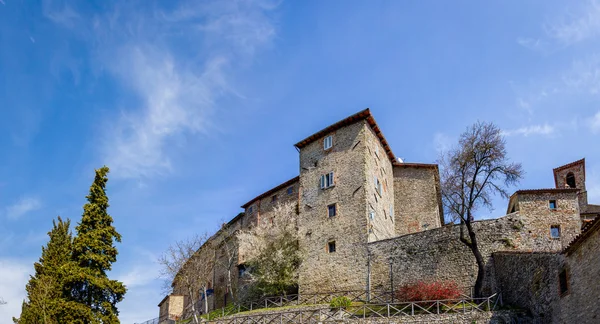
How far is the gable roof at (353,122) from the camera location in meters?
41.7

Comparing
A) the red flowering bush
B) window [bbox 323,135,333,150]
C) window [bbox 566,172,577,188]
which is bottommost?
the red flowering bush

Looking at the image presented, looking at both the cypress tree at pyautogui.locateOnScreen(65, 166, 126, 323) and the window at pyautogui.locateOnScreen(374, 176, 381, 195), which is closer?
the cypress tree at pyautogui.locateOnScreen(65, 166, 126, 323)

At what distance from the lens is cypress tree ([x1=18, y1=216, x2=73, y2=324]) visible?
33.6m

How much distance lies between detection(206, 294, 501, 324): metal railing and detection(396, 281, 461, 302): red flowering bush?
19.7 inches

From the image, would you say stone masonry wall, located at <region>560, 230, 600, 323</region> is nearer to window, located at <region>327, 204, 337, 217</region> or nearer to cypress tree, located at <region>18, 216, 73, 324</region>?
window, located at <region>327, 204, 337, 217</region>

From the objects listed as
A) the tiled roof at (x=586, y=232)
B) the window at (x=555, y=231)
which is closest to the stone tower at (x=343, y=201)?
the window at (x=555, y=231)

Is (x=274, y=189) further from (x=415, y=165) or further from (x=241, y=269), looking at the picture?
(x=415, y=165)

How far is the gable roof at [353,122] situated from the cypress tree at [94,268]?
17.3 m

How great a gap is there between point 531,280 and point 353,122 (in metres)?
19.7

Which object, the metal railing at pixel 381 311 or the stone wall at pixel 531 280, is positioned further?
the metal railing at pixel 381 311

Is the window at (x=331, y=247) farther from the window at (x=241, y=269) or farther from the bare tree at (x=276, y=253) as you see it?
the window at (x=241, y=269)

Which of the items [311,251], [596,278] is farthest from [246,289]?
[596,278]

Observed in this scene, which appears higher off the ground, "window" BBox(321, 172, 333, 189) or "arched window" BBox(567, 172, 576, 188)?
"arched window" BBox(567, 172, 576, 188)

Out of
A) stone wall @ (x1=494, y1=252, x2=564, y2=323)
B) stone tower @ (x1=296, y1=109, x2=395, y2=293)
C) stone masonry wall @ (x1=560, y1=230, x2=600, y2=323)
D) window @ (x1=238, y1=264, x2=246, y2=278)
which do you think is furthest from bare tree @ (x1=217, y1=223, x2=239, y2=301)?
stone masonry wall @ (x1=560, y1=230, x2=600, y2=323)
